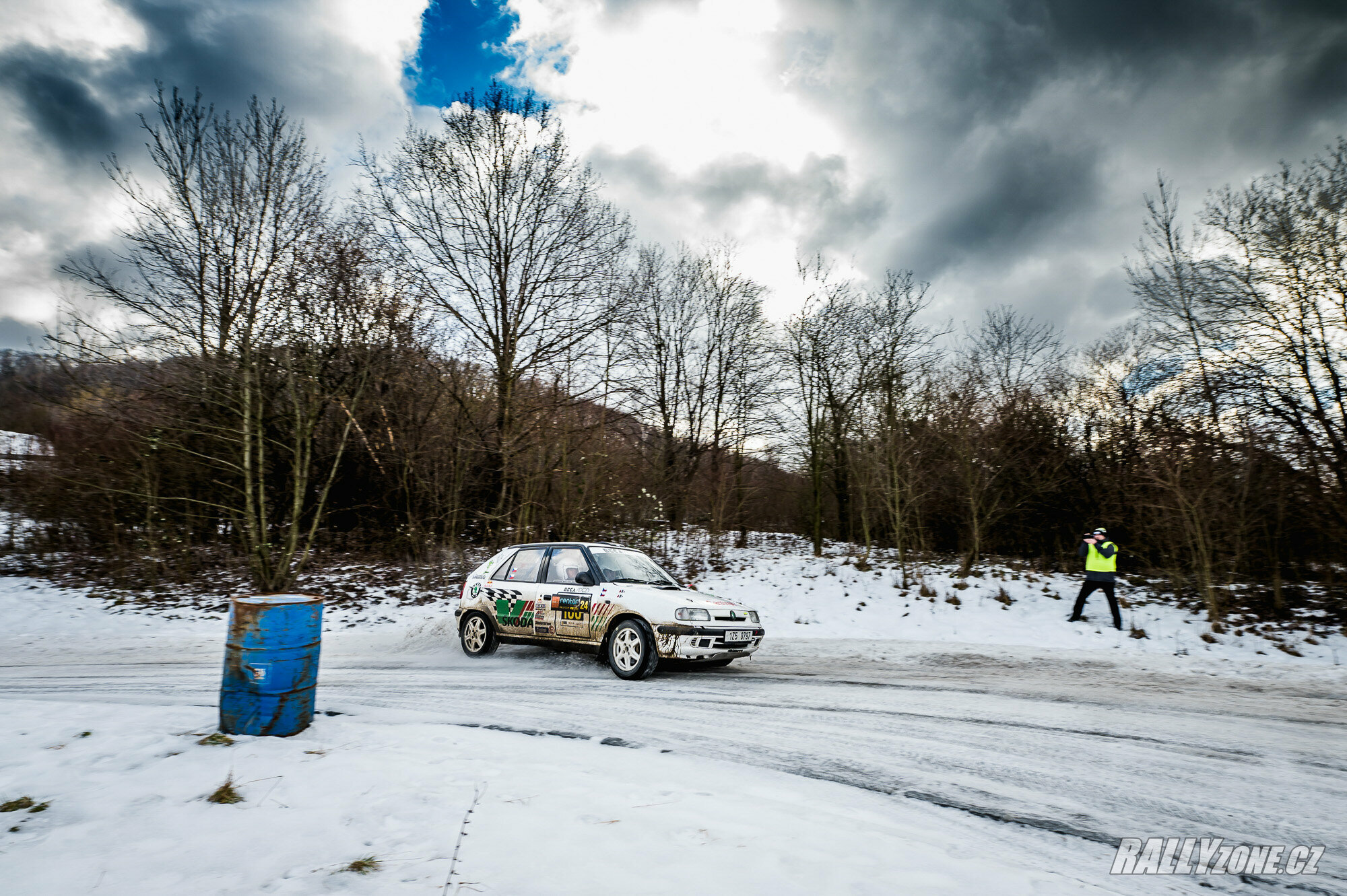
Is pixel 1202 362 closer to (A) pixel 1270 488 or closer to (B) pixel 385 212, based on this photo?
(A) pixel 1270 488

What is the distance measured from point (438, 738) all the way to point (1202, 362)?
19.1 metres

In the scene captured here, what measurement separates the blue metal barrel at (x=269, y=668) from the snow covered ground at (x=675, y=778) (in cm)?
24

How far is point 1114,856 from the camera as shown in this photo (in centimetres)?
306

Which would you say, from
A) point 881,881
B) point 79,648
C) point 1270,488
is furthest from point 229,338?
point 1270,488

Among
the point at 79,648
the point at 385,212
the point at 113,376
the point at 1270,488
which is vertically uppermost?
the point at 385,212

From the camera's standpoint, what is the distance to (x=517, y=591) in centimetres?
885

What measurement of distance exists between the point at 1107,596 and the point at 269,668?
44.6 feet

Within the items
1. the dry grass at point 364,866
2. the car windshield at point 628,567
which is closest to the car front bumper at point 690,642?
the car windshield at point 628,567

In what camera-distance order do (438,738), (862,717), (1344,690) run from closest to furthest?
(438,738)
(862,717)
(1344,690)

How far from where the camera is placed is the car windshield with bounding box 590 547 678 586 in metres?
8.28

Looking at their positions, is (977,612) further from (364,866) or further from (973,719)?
(364,866)

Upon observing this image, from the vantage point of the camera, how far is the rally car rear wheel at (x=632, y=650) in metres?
7.46
